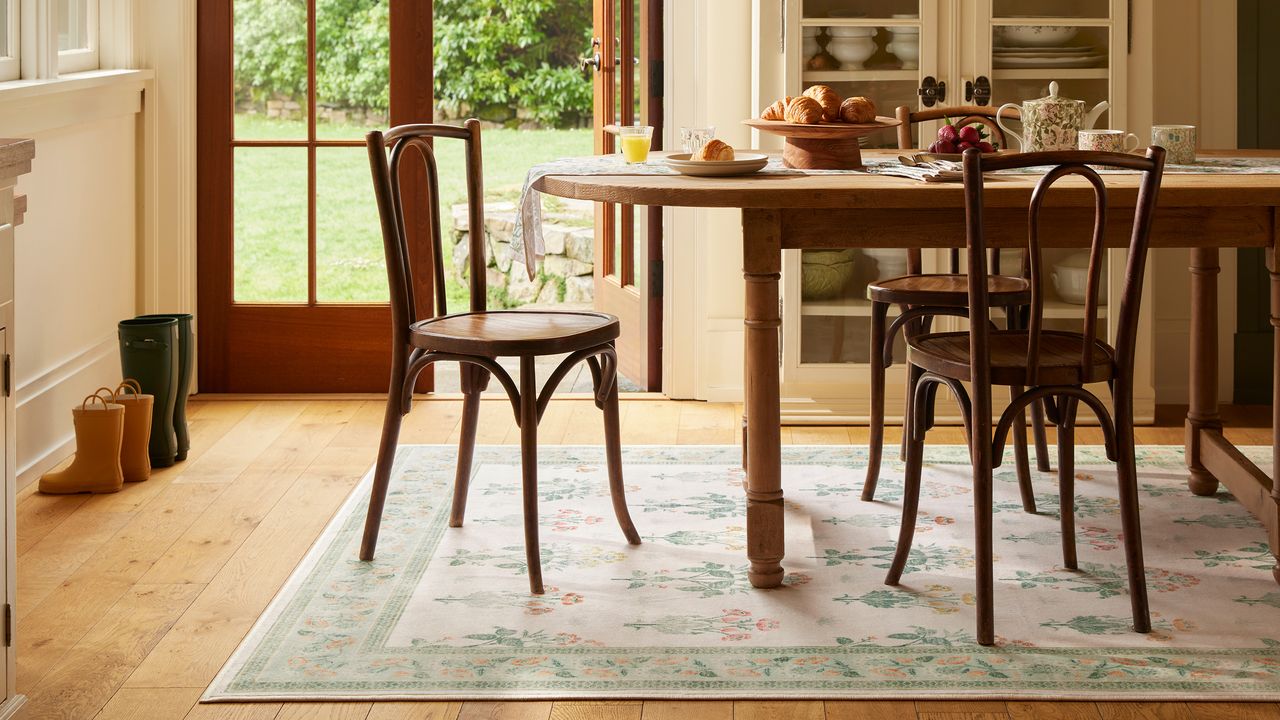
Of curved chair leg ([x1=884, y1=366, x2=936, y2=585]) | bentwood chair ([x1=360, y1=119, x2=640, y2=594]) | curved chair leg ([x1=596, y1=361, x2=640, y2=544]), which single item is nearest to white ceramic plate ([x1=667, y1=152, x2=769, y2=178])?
bentwood chair ([x1=360, y1=119, x2=640, y2=594])

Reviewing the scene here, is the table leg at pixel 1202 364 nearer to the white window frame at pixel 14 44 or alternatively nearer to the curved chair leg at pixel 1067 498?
the curved chair leg at pixel 1067 498

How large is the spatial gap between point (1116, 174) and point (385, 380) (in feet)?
8.44

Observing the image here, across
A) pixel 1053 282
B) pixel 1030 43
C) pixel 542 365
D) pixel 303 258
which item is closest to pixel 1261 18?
pixel 1030 43

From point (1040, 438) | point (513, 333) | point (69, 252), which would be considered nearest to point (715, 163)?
point (513, 333)

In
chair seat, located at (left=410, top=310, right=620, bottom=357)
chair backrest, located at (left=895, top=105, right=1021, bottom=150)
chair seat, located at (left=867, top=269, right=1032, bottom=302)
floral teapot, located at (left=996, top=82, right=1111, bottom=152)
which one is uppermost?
chair backrest, located at (left=895, top=105, right=1021, bottom=150)

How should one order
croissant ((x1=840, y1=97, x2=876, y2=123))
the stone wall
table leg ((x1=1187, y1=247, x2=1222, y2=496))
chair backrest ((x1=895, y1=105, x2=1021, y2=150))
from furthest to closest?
the stone wall, chair backrest ((x1=895, y1=105, x2=1021, y2=150)), table leg ((x1=1187, y1=247, x2=1222, y2=496)), croissant ((x1=840, y1=97, x2=876, y2=123))

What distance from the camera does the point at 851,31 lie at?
4168 mm

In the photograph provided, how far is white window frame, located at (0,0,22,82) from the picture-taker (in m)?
3.66

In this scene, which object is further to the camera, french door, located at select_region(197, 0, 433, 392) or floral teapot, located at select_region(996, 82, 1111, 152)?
french door, located at select_region(197, 0, 433, 392)

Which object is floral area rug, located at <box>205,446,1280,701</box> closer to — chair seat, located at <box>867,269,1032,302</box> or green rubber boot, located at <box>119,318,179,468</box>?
chair seat, located at <box>867,269,1032,302</box>

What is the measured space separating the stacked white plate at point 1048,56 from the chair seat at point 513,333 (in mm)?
1823

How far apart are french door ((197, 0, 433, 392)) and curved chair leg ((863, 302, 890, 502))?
183 centimetres

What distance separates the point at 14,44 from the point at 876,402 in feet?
8.02

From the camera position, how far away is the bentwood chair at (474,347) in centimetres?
276
